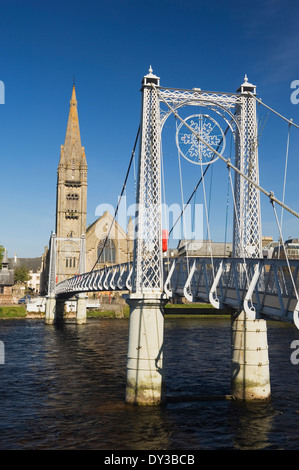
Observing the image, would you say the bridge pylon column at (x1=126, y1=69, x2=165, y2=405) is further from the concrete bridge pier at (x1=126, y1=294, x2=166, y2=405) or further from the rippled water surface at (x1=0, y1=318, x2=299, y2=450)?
the rippled water surface at (x1=0, y1=318, x2=299, y2=450)

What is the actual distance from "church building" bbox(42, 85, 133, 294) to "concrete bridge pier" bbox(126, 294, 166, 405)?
78.2 m

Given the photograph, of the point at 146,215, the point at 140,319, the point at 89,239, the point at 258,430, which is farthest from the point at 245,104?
the point at 89,239

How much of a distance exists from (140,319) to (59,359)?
A: 60.9 feet

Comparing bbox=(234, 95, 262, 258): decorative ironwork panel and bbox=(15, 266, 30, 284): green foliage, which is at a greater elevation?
bbox=(234, 95, 262, 258): decorative ironwork panel

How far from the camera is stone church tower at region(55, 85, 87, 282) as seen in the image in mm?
105750

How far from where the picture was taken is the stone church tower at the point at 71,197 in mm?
105750

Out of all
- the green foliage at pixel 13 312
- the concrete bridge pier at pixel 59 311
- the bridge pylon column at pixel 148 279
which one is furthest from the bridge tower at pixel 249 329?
the green foliage at pixel 13 312

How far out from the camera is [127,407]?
911 inches

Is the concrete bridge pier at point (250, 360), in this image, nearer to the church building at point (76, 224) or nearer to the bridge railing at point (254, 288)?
the bridge railing at point (254, 288)

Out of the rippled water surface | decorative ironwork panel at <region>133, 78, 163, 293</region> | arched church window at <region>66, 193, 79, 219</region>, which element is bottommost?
the rippled water surface

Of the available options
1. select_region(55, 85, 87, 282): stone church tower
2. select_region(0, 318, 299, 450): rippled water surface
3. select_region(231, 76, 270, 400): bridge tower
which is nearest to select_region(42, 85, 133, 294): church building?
select_region(55, 85, 87, 282): stone church tower

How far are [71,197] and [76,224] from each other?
6641 millimetres

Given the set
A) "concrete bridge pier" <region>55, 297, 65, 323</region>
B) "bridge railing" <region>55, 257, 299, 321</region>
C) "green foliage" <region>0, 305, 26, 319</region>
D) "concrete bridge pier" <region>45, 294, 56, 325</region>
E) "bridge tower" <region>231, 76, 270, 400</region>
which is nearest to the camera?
"bridge railing" <region>55, 257, 299, 321</region>

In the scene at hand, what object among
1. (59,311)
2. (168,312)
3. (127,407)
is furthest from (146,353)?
(168,312)
